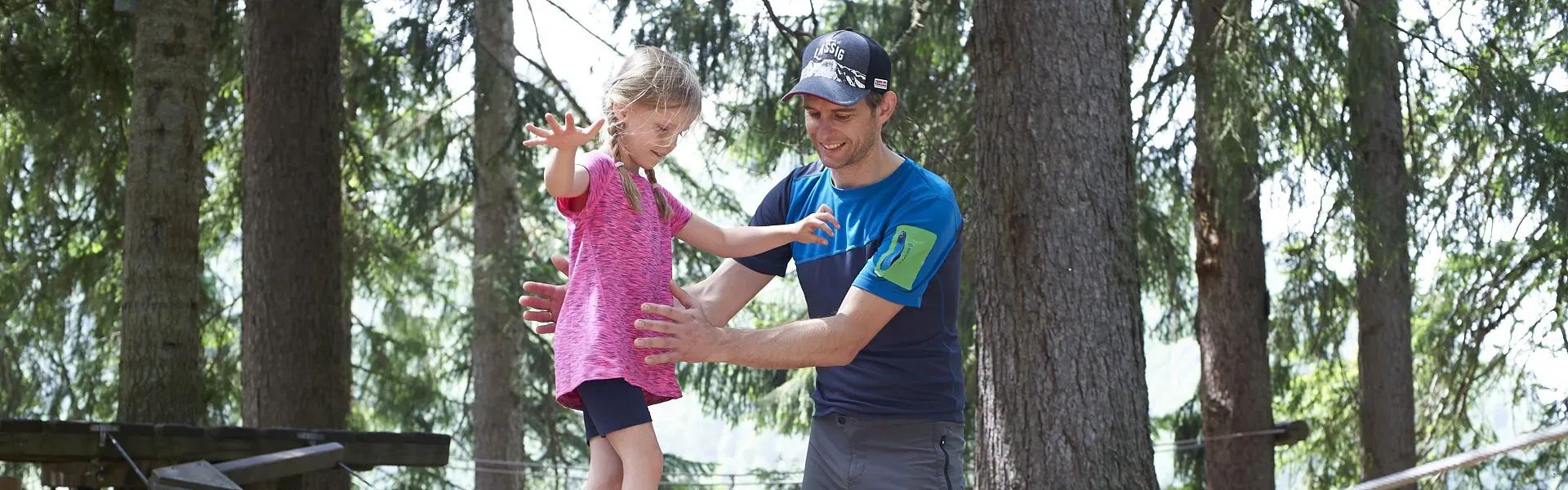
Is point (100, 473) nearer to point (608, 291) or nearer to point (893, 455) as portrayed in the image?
point (608, 291)

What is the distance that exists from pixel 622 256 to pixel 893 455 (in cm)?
66

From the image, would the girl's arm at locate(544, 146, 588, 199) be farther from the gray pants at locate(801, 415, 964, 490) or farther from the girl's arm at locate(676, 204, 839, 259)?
the gray pants at locate(801, 415, 964, 490)

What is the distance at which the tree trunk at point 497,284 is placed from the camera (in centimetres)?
1135

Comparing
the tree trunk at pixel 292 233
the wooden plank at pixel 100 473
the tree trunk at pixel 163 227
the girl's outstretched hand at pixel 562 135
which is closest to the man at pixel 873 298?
the girl's outstretched hand at pixel 562 135

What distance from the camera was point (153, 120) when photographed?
6141 mm

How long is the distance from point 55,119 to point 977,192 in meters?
5.91

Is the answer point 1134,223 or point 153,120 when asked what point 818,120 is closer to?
point 1134,223

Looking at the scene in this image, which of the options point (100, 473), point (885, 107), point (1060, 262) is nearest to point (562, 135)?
point (885, 107)

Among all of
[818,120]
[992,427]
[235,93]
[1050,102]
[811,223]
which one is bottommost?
[992,427]

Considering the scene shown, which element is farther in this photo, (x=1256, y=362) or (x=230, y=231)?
(x=230, y=231)

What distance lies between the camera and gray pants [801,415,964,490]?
2861 mm

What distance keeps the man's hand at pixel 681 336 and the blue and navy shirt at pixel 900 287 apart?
313 mm

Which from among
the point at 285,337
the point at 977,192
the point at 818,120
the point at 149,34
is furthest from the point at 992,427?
the point at 149,34

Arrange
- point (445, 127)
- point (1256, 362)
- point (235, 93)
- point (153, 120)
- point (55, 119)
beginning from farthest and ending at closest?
point (445, 127) → point (235, 93) → point (1256, 362) → point (55, 119) → point (153, 120)
